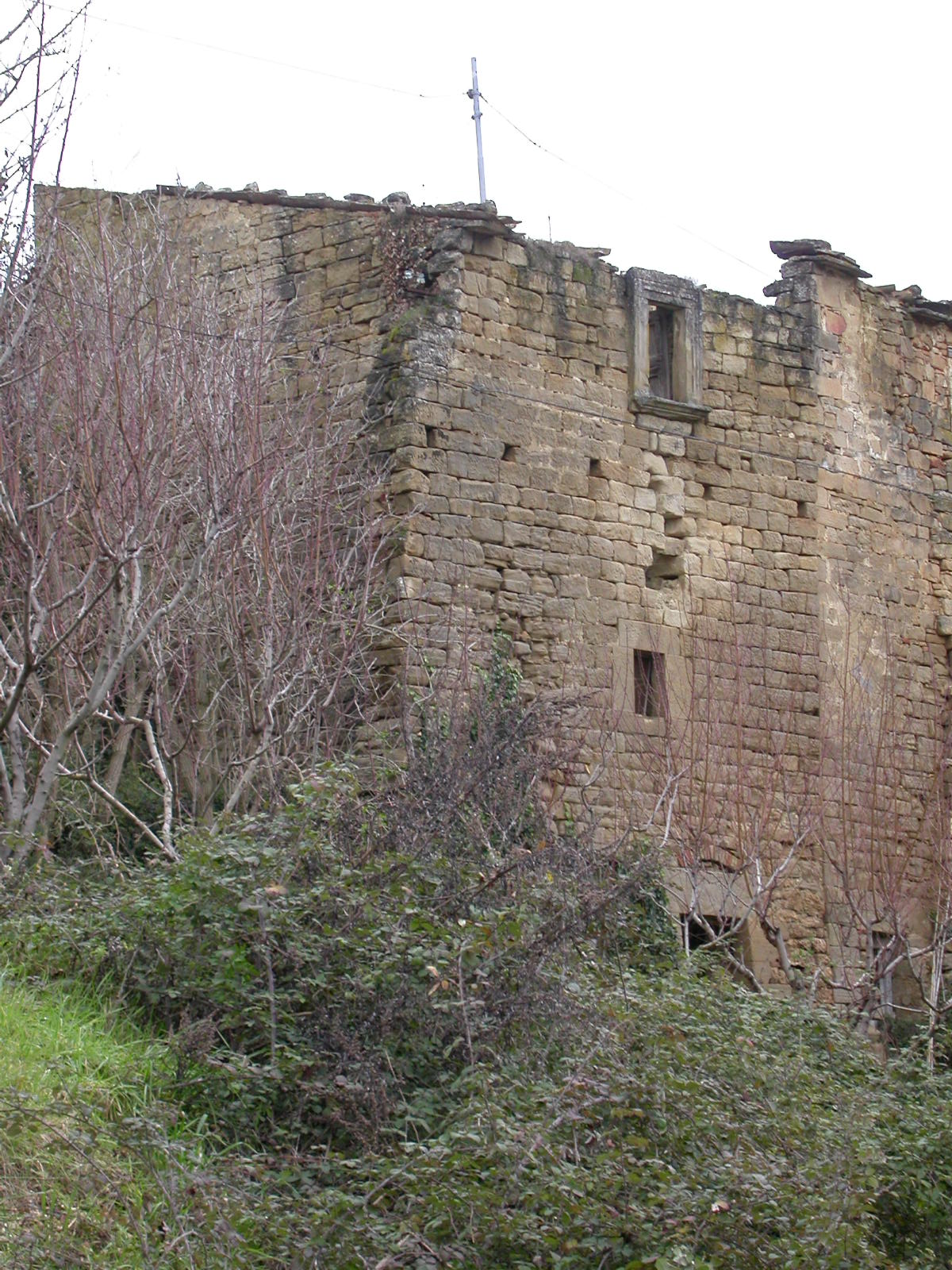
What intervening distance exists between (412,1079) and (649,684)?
6.01m

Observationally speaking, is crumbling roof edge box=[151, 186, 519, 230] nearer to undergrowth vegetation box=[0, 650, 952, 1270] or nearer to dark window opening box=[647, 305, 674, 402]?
dark window opening box=[647, 305, 674, 402]

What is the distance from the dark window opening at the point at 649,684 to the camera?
12562mm

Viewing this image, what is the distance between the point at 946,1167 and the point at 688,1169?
151cm

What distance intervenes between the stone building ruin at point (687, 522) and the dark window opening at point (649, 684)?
2 cm

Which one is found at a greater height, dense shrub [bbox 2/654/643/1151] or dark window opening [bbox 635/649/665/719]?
dark window opening [bbox 635/649/665/719]

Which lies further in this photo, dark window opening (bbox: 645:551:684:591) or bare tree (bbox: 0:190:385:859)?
dark window opening (bbox: 645:551:684:591)

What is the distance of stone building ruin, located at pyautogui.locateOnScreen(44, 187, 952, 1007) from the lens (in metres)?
11.9

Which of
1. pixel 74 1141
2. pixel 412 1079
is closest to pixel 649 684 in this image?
pixel 412 1079

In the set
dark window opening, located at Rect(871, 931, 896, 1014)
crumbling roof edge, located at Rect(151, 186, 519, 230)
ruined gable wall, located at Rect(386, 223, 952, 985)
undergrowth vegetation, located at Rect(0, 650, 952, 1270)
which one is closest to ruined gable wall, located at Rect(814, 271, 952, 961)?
ruined gable wall, located at Rect(386, 223, 952, 985)

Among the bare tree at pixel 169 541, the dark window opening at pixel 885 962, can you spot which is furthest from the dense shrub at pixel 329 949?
the dark window opening at pixel 885 962

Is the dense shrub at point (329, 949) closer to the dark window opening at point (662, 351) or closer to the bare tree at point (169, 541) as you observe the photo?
the bare tree at point (169, 541)

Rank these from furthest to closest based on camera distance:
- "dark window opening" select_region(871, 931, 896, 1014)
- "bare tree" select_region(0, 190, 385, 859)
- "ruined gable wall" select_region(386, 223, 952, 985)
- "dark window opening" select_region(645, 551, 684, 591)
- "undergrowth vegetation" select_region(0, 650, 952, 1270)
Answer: "dark window opening" select_region(645, 551, 684, 591), "dark window opening" select_region(871, 931, 896, 1014), "ruined gable wall" select_region(386, 223, 952, 985), "bare tree" select_region(0, 190, 385, 859), "undergrowth vegetation" select_region(0, 650, 952, 1270)

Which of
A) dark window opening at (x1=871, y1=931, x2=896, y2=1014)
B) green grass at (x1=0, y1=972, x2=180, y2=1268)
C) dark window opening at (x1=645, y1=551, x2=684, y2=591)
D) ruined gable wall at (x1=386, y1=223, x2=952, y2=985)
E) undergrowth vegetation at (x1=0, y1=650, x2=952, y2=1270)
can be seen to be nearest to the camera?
green grass at (x1=0, y1=972, x2=180, y2=1268)

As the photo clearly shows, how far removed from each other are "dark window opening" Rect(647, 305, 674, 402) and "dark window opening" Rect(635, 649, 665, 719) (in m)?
1.96
